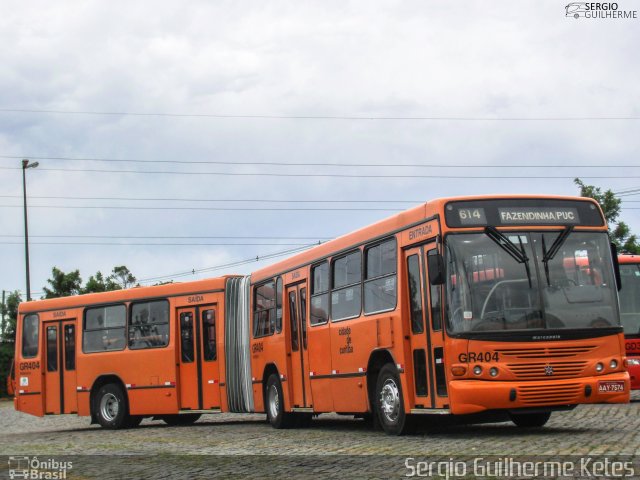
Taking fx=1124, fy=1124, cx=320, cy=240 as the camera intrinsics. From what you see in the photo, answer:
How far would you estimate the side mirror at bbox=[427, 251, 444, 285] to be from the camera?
14.0 m

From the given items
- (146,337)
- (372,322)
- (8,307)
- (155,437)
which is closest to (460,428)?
(372,322)

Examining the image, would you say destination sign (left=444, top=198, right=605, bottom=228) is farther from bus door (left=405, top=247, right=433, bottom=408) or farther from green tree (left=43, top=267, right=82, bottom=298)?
green tree (left=43, top=267, right=82, bottom=298)

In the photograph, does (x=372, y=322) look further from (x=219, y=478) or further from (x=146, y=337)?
(x=146, y=337)

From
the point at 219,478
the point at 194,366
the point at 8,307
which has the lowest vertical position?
the point at 219,478

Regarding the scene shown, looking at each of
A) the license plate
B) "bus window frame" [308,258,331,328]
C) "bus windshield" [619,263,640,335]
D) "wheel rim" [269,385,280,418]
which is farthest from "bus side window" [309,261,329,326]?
"bus windshield" [619,263,640,335]

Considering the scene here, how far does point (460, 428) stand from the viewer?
1683 cm

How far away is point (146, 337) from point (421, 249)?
35.0 ft

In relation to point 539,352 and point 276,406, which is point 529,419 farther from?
point 276,406

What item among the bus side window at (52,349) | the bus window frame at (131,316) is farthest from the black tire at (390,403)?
the bus side window at (52,349)

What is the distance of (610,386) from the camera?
46.4 ft

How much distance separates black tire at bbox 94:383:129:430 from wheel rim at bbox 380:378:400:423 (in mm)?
9606

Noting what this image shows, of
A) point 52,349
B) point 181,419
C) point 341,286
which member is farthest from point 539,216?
point 52,349

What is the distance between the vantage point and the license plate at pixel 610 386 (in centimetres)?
1412

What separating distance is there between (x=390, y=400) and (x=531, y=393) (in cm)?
247
